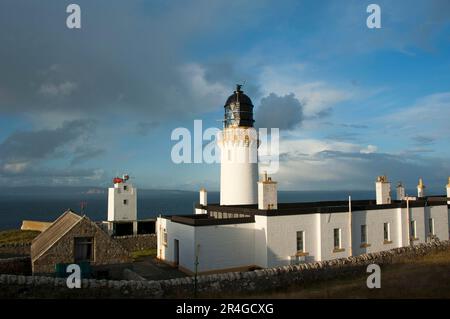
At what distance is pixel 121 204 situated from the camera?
38.4 metres

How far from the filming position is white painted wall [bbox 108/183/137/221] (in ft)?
125

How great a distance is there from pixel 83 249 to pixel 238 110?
16410 mm

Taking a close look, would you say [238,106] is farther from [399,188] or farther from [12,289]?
[12,289]

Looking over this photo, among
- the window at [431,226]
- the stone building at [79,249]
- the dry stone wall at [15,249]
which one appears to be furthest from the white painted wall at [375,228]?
the dry stone wall at [15,249]

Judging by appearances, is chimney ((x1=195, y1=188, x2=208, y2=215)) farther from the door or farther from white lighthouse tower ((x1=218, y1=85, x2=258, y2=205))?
the door

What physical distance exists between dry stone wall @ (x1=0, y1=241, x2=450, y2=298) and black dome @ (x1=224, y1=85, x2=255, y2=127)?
14.7 m

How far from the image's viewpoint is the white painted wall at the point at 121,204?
38.0 meters

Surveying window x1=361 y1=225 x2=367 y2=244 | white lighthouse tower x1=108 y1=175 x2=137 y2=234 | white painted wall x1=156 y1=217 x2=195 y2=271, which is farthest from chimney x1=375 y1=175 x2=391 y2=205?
white lighthouse tower x1=108 y1=175 x2=137 y2=234

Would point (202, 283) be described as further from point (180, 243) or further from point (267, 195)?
point (267, 195)

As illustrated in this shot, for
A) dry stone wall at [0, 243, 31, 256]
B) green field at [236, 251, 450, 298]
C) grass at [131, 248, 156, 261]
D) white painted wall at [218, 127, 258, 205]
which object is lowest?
grass at [131, 248, 156, 261]

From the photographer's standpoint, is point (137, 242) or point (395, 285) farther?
point (137, 242)

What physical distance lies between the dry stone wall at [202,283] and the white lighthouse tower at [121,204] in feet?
76.4

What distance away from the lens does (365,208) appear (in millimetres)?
26000

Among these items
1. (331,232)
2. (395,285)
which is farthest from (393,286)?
(331,232)
